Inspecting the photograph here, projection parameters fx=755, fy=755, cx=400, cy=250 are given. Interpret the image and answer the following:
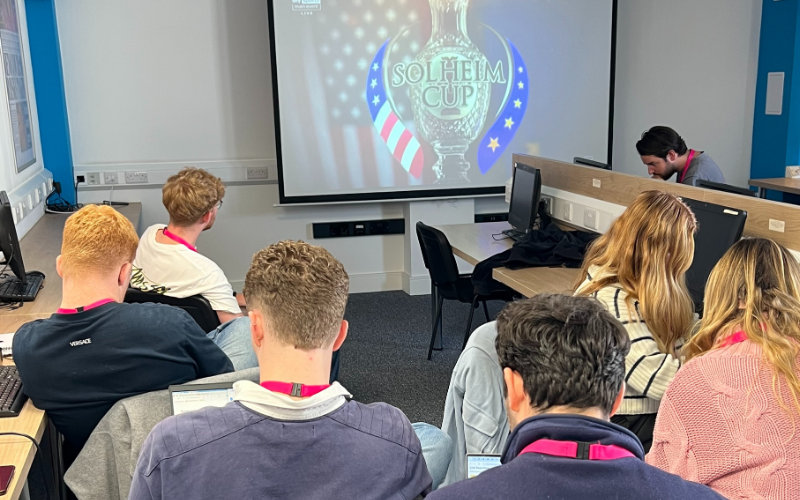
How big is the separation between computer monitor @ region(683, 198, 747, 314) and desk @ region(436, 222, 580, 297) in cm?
46

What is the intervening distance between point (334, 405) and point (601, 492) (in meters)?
0.47

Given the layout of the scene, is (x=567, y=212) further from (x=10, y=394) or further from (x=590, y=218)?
(x=10, y=394)

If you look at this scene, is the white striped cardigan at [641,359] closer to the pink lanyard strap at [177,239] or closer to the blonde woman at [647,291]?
the blonde woman at [647,291]

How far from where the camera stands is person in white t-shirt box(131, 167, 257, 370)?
9.18 ft

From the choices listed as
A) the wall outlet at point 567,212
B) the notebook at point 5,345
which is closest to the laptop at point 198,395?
the notebook at point 5,345

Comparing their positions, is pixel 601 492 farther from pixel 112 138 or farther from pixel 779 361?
pixel 112 138

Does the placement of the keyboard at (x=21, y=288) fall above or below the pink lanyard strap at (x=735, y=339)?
below

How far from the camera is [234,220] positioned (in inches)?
209

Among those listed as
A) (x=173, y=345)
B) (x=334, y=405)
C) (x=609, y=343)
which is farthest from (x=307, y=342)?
(x=173, y=345)

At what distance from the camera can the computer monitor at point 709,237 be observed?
8.84 feet

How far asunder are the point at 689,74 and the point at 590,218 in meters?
2.56

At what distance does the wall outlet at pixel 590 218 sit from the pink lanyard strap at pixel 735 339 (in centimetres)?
199

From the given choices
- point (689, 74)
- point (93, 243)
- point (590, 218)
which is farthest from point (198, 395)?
point (689, 74)

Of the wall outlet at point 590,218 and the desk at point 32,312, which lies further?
the wall outlet at point 590,218
